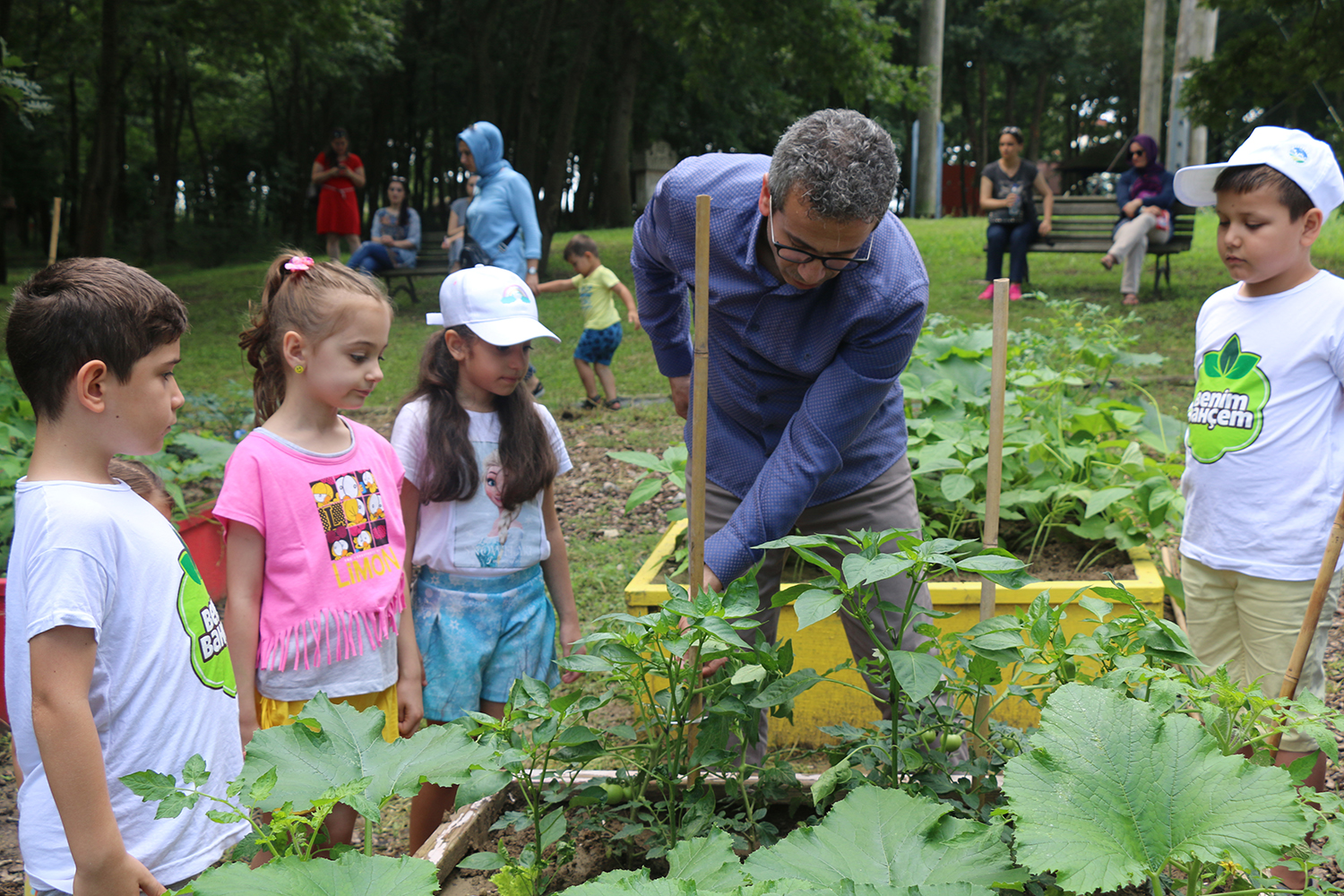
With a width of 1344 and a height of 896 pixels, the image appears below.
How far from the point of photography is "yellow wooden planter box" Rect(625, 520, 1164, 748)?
296 cm

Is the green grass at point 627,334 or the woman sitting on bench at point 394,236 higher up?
the woman sitting on bench at point 394,236

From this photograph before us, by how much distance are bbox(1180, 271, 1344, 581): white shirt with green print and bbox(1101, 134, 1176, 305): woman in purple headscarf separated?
25.2 ft

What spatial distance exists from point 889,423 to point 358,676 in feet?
4.36

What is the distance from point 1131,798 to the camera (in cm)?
112

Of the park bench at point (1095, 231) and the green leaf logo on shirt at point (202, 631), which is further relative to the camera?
the park bench at point (1095, 231)

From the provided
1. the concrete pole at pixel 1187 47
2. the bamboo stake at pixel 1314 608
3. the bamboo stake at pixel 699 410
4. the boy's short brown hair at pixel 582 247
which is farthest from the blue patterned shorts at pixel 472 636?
the concrete pole at pixel 1187 47

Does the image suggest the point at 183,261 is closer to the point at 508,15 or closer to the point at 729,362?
the point at 508,15

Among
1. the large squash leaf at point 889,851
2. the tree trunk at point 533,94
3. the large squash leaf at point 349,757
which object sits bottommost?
the large squash leaf at point 889,851

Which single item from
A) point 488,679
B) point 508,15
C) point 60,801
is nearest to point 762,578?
point 488,679

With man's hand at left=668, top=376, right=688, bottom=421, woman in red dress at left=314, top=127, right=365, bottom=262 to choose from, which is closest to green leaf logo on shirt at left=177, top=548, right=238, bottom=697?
man's hand at left=668, top=376, right=688, bottom=421

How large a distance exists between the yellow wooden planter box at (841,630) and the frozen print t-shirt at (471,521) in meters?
0.61

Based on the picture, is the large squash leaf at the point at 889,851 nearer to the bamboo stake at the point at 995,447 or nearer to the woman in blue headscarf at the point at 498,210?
the bamboo stake at the point at 995,447

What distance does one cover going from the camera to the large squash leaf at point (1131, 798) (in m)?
1.02

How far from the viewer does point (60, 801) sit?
4.60ft
